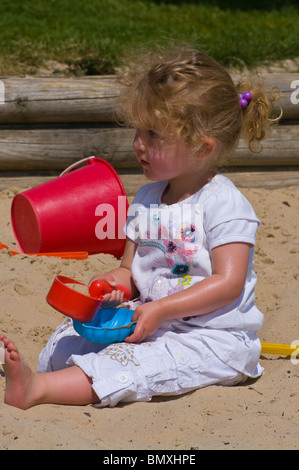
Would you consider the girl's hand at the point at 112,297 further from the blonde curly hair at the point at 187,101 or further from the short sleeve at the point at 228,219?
the blonde curly hair at the point at 187,101

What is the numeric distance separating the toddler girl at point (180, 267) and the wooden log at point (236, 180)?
4.90 feet

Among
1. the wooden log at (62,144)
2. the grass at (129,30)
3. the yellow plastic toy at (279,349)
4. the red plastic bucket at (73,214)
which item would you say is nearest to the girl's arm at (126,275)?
the yellow plastic toy at (279,349)

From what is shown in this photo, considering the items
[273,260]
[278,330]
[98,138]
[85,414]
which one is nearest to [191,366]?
[85,414]

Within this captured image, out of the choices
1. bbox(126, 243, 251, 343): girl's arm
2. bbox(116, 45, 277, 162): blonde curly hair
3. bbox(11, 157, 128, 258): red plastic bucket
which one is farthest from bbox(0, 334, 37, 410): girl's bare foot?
bbox(11, 157, 128, 258): red plastic bucket

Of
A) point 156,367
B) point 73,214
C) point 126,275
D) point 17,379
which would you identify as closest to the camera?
point 17,379

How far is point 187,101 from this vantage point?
2.08m

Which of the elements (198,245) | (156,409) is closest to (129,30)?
(198,245)

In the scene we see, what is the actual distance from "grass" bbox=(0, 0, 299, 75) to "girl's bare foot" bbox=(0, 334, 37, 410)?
72.1 inches

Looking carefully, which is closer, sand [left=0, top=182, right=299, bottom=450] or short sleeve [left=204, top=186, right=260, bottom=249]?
sand [left=0, top=182, right=299, bottom=450]

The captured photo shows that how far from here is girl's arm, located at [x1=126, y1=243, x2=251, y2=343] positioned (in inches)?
78.8

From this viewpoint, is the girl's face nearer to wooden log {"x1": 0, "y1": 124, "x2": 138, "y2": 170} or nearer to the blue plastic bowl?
the blue plastic bowl

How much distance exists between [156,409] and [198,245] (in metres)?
0.52

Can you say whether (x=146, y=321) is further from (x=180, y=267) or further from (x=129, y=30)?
(x=129, y=30)

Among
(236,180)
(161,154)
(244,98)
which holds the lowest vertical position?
(236,180)
